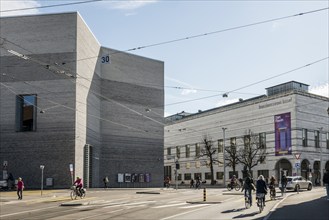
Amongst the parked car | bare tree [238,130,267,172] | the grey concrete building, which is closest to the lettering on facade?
bare tree [238,130,267,172]

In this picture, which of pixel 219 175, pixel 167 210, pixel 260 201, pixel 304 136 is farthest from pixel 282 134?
pixel 260 201

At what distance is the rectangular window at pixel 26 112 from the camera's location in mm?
53094

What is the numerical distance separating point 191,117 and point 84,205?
73.7m

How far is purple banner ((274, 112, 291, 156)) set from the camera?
71875mm

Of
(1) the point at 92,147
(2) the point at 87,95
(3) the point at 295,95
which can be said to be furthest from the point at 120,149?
(3) the point at 295,95

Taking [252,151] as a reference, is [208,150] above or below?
above

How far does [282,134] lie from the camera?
73188 mm

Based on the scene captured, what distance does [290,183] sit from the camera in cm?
4234

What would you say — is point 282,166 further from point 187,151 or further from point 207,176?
point 187,151

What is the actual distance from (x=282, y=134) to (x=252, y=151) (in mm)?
6086

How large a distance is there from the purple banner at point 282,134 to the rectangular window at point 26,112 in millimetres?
39267

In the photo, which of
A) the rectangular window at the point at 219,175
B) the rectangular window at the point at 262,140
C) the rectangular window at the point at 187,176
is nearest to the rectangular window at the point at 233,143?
the rectangular window at the point at 262,140

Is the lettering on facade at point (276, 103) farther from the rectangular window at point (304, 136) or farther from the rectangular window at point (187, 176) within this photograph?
the rectangular window at point (187, 176)

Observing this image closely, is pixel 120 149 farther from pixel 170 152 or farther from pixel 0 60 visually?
pixel 170 152
